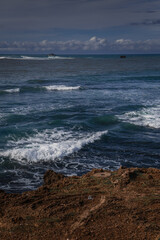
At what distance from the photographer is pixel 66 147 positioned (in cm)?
1209

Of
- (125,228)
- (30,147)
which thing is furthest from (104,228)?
(30,147)

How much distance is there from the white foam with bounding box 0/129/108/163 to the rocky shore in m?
3.50

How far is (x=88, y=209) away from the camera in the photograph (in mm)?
6254

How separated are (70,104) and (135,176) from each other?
15.0 meters

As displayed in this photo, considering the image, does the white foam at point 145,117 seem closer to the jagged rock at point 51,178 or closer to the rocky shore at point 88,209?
the rocky shore at point 88,209

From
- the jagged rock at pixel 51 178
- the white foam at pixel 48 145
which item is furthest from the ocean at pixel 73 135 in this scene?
the jagged rock at pixel 51 178

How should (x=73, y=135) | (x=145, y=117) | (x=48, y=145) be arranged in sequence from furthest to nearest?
(x=145, y=117) < (x=73, y=135) < (x=48, y=145)

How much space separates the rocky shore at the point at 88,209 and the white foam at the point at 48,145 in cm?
350

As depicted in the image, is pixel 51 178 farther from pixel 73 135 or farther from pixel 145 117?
pixel 145 117

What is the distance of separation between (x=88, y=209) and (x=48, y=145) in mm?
6272

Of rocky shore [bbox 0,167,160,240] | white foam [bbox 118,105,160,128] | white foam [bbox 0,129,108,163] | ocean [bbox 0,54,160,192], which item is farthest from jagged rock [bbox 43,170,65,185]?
white foam [bbox 118,105,160,128]

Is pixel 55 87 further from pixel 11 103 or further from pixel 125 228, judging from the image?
pixel 125 228

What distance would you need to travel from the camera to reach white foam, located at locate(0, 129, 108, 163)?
1128 cm

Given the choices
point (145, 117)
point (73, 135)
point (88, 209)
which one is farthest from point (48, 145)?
point (145, 117)
